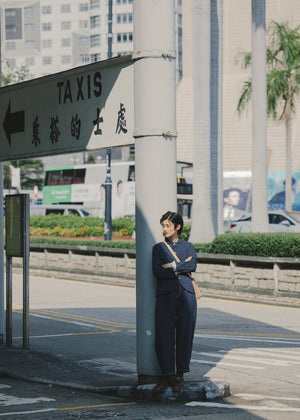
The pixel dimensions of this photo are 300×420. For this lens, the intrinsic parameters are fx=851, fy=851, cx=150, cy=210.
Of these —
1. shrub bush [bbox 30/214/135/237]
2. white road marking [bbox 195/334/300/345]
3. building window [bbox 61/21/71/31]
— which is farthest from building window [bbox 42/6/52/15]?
white road marking [bbox 195/334/300/345]

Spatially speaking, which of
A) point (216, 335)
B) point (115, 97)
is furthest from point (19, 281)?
point (115, 97)

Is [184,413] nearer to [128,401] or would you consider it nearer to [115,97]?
[128,401]

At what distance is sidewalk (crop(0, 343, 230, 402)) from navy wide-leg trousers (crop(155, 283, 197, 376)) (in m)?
0.25

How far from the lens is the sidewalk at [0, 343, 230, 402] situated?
8.34 m

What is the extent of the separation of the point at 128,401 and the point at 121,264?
1851 centimetres

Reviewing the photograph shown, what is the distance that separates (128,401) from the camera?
331 inches

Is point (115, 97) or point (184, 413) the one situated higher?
point (115, 97)

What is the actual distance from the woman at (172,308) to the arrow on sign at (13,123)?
12.3 ft

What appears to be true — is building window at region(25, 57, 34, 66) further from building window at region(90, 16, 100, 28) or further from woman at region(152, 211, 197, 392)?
woman at region(152, 211, 197, 392)

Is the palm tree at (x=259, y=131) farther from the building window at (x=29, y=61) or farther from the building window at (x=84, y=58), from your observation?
the building window at (x=29, y=61)

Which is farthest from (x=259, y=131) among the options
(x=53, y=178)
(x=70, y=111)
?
(x=53, y=178)

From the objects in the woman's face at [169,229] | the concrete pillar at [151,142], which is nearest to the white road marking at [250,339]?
the concrete pillar at [151,142]

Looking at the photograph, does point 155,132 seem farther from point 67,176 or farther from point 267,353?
point 67,176

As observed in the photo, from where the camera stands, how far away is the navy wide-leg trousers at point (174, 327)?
838cm
